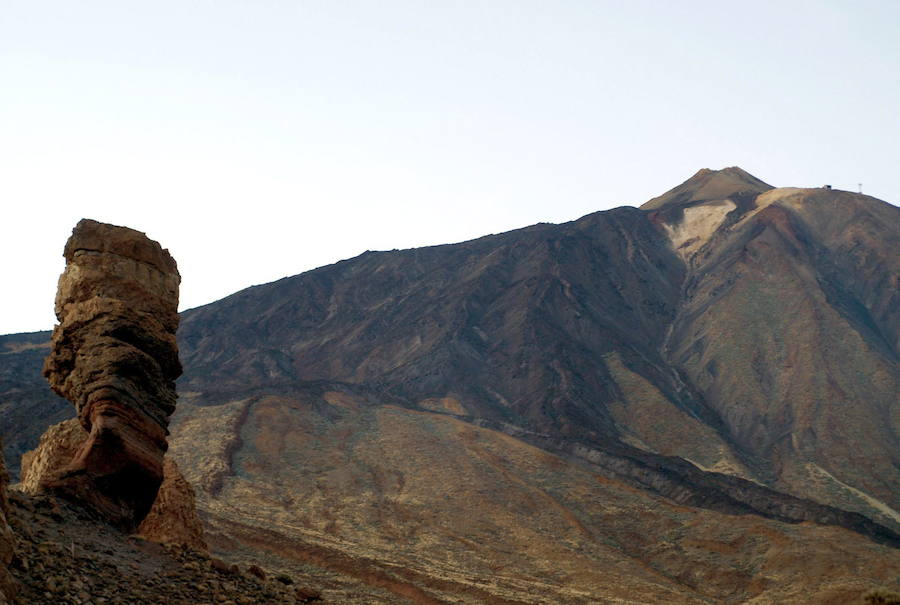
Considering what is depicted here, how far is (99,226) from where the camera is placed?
63.7 ft

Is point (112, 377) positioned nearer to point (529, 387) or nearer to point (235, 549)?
point (235, 549)

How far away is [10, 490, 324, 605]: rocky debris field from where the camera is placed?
13141mm

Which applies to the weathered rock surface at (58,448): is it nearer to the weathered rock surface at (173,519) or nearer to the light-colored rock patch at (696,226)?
the weathered rock surface at (173,519)

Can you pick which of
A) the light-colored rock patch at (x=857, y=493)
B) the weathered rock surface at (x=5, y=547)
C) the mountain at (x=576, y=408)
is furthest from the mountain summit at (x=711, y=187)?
the weathered rock surface at (x=5, y=547)

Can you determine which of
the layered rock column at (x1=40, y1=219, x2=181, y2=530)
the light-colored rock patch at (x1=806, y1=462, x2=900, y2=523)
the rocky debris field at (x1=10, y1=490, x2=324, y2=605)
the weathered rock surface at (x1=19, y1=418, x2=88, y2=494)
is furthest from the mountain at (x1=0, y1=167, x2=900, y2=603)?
the rocky debris field at (x1=10, y1=490, x2=324, y2=605)

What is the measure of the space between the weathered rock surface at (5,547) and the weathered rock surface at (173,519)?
15.8ft

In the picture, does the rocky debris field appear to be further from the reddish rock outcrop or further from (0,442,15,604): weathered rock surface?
the reddish rock outcrop

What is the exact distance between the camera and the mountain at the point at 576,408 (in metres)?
51.0

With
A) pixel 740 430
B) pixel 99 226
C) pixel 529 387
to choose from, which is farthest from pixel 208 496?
pixel 740 430

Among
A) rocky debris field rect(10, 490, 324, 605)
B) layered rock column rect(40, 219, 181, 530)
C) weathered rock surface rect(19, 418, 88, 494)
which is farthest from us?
weathered rock surface rect(19, 418, 88, 494)

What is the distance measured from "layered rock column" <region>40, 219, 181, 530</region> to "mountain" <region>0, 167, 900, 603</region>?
689 inches

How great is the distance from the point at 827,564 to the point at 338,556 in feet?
85.0

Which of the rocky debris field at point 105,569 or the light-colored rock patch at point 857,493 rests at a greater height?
the rocky debris field at point 105,569

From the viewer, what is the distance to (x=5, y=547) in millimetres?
12602
